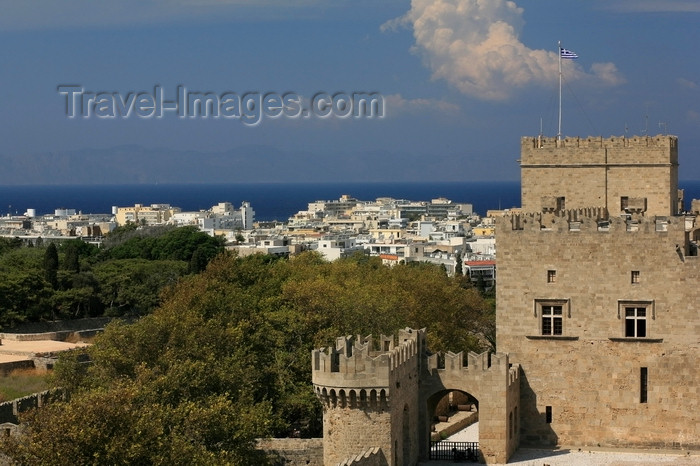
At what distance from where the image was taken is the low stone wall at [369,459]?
35688mm

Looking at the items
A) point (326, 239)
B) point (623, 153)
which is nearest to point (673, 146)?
point (623, 153)

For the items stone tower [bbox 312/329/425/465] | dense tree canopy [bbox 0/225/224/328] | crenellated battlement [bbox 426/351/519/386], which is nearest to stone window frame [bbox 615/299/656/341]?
crenellated battlement [bbox 426/351/519/386]

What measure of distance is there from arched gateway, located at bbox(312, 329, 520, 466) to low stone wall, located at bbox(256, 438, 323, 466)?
2818 mm

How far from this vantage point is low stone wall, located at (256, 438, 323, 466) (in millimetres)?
41188

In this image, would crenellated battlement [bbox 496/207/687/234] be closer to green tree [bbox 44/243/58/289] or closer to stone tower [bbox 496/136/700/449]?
stone tower [bbox 496/136/700/449]

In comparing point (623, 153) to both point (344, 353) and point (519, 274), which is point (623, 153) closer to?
point (519, 274)

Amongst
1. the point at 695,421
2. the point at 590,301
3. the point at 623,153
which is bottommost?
the point at 695,421

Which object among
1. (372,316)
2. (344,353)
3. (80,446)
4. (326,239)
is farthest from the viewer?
(326,239)

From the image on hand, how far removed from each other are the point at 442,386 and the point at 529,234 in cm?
538

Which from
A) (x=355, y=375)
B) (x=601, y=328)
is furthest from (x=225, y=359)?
(x=601, y=328)

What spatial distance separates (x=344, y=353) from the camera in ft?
126

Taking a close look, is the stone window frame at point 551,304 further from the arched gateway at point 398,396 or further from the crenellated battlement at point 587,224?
the crenellated battlement at point 587,224

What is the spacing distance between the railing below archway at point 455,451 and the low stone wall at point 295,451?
359cm

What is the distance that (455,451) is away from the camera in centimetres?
4194
